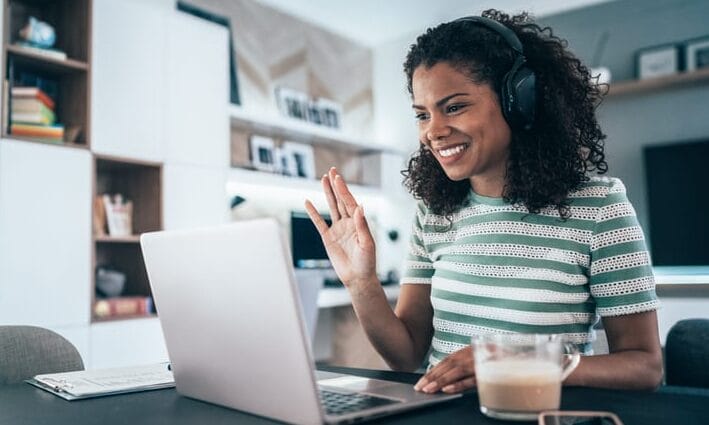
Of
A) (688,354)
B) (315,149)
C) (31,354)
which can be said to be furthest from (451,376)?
(315,149)

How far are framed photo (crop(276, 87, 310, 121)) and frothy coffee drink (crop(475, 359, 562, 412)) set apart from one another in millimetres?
3733

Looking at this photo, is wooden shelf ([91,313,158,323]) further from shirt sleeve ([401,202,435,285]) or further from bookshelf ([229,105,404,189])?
shirt sleeve ([401,202,435,285])

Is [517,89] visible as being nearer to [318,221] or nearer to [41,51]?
[318,221]

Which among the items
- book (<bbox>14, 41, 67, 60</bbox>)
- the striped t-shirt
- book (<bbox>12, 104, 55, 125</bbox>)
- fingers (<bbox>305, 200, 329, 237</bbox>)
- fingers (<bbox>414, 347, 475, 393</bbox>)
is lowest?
fingers (<bbox>414, 347, 475, 393</bbox>)

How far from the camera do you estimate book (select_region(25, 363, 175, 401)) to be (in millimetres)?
951

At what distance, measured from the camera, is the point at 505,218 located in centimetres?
128

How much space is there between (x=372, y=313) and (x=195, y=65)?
2443mm

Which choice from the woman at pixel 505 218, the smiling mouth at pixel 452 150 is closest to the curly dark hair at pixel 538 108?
the woman at pixel 505 218

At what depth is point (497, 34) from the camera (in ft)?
4.24

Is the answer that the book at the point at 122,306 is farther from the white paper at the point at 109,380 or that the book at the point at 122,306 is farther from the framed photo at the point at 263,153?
the white paper at the point at 109,380

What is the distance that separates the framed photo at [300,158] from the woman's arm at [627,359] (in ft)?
10.6

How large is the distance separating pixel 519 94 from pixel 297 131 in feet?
9.81

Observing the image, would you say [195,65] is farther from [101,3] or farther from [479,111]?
[479,111]

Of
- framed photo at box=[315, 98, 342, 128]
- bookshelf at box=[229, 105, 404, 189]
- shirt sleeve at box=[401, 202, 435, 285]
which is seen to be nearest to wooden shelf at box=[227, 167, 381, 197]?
bookshelf at box=[229, 105, 404, 189]
